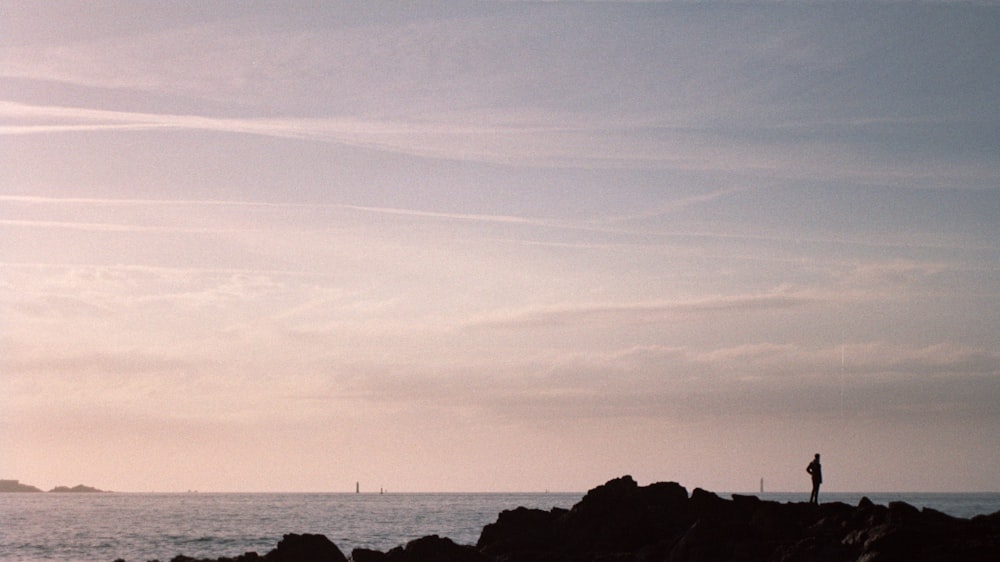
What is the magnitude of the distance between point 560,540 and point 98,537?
69597 mm

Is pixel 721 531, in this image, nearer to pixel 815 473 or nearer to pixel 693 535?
pixel 693 535

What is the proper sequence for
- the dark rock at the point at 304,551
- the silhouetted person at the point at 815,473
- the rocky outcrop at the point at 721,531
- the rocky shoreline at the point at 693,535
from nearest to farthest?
the rocky outcrop at the point at 721,531 < the rocky shoreline at the point at 693,535 < the dark rock at the point at 304,551 < the silhouetted person at the point at 815,473

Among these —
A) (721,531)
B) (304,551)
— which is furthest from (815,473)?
(304,551)

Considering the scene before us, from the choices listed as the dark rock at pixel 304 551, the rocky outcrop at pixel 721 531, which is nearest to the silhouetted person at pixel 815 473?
the rocky outcrop at pixel 721 531

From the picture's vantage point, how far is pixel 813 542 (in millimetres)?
32219

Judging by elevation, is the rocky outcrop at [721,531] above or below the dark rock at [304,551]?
above

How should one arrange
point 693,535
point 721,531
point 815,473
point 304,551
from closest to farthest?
point 693,535 → point 721,531 → point 304,551 → point 815,473

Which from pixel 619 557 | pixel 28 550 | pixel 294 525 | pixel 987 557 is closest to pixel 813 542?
pixel 987 557

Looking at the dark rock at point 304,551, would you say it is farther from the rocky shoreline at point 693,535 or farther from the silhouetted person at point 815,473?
the silhouetted person at point 815,473

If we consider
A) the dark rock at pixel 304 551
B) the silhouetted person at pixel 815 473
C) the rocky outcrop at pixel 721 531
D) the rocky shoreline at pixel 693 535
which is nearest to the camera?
the rocky outcrop at pixel 721 531

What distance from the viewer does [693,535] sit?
35094 mm

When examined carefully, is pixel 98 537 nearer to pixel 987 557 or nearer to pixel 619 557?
pixel 619 557

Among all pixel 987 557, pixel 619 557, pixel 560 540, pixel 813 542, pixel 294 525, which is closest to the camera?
pixel 987 557

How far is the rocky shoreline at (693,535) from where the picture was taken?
30.5m
